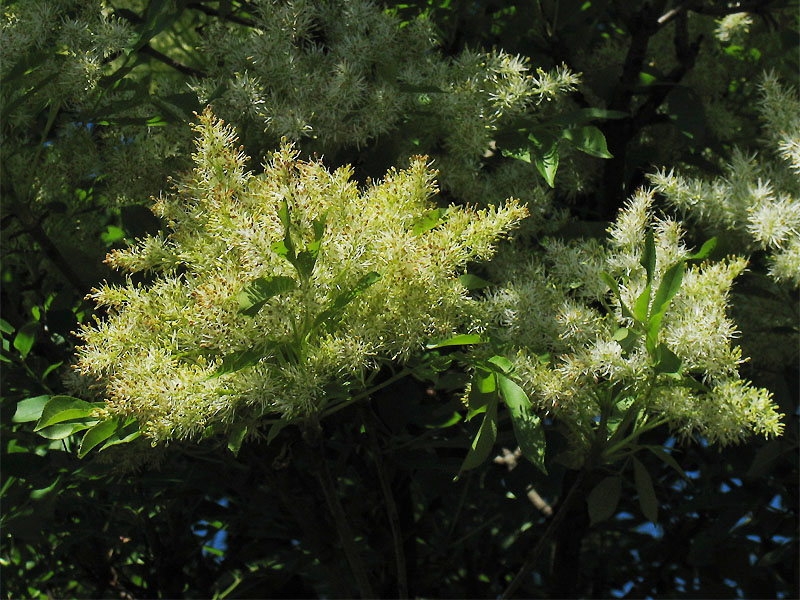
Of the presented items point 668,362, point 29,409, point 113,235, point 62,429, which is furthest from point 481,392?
point 113,235

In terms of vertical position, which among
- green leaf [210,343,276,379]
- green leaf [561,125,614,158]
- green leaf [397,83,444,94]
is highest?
green leaf [397,83,444,94]

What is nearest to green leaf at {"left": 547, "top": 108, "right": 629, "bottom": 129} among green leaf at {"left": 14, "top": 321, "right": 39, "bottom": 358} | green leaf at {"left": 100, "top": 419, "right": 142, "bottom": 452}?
green leaf at {"left": 100, "top": 419, "right": 142, "bottom": 452}

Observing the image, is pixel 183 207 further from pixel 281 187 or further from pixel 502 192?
pixel 502 192

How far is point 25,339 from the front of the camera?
1.75m

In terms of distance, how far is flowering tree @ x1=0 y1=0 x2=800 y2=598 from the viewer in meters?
1.26

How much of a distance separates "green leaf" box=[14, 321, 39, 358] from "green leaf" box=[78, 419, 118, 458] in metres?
0.50

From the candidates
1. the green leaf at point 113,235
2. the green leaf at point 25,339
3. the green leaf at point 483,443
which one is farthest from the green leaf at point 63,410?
the green leaf at point 113,235

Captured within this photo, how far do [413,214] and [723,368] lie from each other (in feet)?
1.65

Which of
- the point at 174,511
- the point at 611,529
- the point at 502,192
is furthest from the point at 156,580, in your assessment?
the point at 502,192

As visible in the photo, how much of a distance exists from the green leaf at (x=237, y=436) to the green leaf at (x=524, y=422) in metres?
0.36

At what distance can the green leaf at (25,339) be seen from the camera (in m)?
1.74

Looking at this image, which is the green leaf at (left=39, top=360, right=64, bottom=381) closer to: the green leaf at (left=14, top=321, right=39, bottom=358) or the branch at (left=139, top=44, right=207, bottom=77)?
the green leaf at (left=14, top=321, right=39, bottom=358)

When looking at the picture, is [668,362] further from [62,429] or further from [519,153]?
[62,429]

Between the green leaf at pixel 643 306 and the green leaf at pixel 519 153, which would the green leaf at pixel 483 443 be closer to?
the green leaf at pixel 643 306
